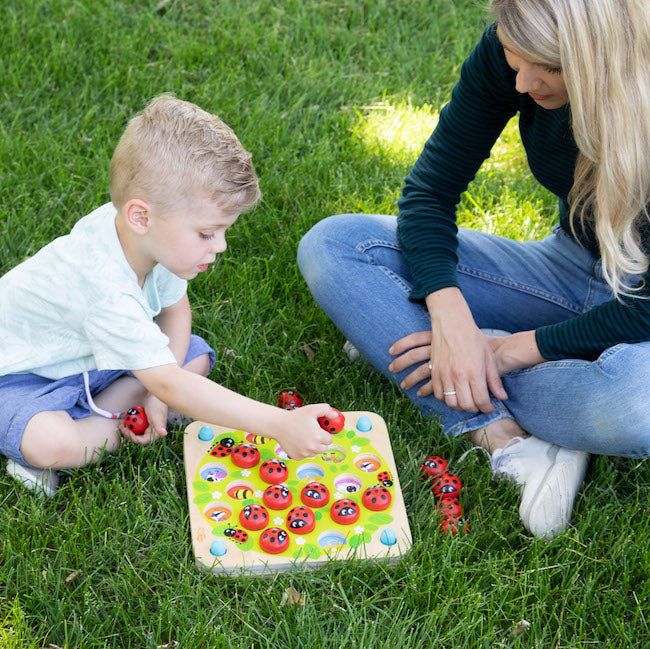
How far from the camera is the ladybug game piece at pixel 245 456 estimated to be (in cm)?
195

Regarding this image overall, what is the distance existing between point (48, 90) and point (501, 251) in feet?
6.14

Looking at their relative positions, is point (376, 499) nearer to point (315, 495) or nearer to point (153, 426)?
point (315, 495)

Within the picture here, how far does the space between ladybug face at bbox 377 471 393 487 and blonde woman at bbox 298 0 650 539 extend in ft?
0.87

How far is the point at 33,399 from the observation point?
1926 millimetres

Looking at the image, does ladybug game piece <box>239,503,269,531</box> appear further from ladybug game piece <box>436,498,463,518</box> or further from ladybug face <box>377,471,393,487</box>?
ladybug game piece <box>436,498,463,518</box>

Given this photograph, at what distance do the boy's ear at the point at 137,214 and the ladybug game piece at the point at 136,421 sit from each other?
18.2 inches

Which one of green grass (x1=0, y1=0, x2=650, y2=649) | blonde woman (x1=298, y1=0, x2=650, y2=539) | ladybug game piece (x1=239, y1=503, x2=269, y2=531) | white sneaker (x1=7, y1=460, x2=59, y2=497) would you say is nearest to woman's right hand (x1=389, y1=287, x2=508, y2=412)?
blonde woman (x1=298, y1=0, x2=650, y2=539)

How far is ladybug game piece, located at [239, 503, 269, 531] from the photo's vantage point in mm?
1789

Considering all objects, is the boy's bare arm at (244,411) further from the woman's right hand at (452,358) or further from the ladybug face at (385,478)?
the woman's right hand at (452,358)

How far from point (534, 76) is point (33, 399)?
1307 mm

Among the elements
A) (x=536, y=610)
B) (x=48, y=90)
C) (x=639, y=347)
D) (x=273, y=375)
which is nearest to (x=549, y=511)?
(x=536, y=610)

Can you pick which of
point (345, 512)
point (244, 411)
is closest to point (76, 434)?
point (244, 411)

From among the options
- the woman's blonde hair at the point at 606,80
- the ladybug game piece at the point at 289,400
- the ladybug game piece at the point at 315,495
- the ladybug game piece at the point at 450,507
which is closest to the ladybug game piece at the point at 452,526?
the ladybug game piece at the point at 450,507

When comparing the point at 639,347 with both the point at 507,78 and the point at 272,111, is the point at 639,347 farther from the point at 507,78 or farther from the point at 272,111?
the point at 272,111
